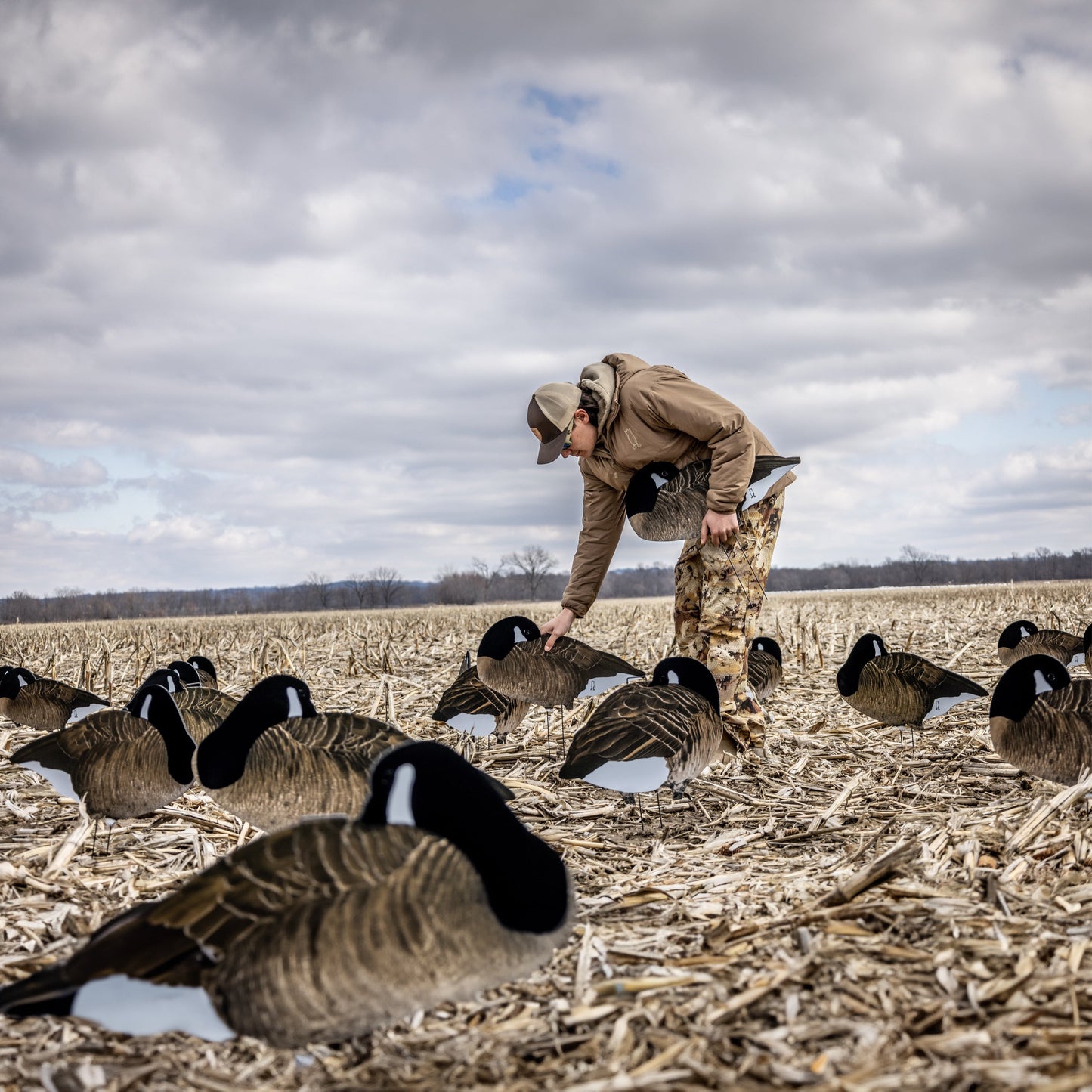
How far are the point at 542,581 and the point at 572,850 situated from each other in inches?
3591

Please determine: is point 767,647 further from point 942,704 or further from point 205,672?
point 205,672

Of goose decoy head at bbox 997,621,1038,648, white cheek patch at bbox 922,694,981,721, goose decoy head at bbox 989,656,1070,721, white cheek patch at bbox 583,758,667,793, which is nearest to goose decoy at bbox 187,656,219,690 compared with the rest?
white cheek patch at bbox 583,758,667,793

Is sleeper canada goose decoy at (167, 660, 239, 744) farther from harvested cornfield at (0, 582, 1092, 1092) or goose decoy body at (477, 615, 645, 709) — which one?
goose decoy body at (477, 615, 645, 709)

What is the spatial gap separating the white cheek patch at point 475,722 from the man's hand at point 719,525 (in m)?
2.72

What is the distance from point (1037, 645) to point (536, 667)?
20.6 ft

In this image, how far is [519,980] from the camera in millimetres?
3863

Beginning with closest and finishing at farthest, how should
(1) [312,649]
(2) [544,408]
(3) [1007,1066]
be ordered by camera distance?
(3) [1007,1066] < (2) [544,408] < (1) [312,649]

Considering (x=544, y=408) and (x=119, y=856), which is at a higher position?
(x=544, y=408)

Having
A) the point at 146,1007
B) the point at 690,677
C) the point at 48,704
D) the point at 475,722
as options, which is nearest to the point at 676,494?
the point at 690,677

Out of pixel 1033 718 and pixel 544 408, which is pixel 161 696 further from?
pixel 1033 718

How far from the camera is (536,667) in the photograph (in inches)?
338

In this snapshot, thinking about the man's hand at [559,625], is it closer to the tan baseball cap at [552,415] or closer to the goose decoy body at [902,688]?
the tan baseball cap at [552,415]

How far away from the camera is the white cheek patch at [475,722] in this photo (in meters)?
8.46

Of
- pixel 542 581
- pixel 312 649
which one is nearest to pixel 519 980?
pixel 312 649
